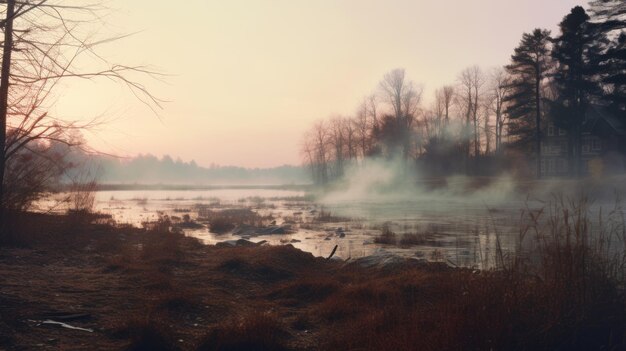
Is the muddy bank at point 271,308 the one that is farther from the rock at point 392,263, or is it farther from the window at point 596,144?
the window at point 596,144

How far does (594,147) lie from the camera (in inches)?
2084

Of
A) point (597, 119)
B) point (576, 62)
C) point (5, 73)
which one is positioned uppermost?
point (576, 62)

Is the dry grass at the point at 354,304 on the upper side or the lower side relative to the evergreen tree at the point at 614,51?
lower

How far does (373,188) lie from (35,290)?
2370 inches

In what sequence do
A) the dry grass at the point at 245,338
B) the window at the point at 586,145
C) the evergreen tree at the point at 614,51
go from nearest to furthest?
the dry grass at the point at 245,338
the evergreen tree at the point at 614,51
the window at the point at 586,145

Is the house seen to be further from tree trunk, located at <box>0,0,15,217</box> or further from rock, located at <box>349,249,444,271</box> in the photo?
tree trunk, located at <box>0,0,15,217</box>

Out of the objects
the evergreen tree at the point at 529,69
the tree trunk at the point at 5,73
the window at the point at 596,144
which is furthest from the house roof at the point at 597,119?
the tree trunk at the point at 5,73

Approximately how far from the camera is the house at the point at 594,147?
1729 inches

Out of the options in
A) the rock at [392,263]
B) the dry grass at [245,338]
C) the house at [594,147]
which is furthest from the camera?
the house at [594,147]

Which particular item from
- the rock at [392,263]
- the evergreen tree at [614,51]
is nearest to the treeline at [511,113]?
the evergreen tree at [614,51]

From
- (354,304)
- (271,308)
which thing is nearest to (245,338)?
(271,308)

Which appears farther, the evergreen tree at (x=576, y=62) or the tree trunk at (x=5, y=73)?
the evergreen tree at (x=576, y=62)

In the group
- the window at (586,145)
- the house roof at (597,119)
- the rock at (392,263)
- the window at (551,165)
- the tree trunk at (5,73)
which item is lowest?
the rock at (392,263)

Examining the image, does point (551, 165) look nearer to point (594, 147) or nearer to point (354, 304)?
point (594, 147)
